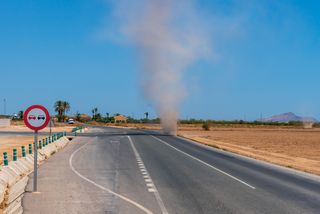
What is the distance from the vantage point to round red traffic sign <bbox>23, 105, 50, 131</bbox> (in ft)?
46.5

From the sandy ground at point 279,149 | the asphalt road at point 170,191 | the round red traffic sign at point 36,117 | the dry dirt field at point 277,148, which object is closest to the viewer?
the asphalt road at point 170,191

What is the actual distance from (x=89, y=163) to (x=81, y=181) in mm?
7920

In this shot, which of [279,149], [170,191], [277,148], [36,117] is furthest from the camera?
[277,148]

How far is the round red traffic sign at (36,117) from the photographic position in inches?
558

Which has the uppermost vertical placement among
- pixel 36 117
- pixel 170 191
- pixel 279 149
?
pixel 36 117

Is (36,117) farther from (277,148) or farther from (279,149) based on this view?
(277,148)

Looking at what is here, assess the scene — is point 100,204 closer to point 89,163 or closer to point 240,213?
point 240,213

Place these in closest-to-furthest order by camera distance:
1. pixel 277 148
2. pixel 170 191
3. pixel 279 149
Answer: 1. pixel 170 191
2. pixel 279 149
3. pixel 277 148

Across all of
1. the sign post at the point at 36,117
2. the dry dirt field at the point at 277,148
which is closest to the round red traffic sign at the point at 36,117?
the sign post at the point at 36,117

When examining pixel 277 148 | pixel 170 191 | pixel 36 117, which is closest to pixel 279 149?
pixel 277 148

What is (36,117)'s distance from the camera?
14219mm

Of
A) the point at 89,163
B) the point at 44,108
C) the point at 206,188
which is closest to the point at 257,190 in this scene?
the point at 206,188

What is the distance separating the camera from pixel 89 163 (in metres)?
25.5

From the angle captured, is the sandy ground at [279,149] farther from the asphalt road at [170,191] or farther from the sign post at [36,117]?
the sign post at [36,117]
